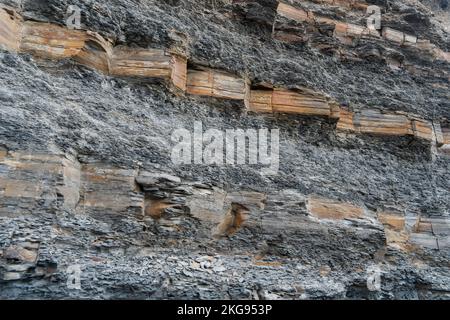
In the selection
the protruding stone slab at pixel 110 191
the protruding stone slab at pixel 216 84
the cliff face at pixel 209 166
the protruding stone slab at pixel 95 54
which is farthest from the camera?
the protruding stone slab at pixel 216 84

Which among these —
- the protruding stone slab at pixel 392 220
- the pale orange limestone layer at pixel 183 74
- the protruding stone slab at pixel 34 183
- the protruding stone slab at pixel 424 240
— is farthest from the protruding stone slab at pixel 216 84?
the protruding stone slab at pixel 424 240

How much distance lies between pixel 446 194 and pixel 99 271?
972cm

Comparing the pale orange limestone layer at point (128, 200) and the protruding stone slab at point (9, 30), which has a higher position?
the protruding stone slab at point (9, 30)

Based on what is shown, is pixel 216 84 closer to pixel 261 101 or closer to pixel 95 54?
pixel 261 101

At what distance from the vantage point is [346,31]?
14828mm

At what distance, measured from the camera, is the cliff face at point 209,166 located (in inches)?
303

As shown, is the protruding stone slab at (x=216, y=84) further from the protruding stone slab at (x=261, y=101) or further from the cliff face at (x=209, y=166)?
the protruding stone slab at (x=261, y=101)

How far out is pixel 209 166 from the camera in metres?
9.77

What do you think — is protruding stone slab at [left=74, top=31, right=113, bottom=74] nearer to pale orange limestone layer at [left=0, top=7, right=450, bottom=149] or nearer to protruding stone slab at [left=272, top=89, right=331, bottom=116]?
pale orange limestone layer at [left=0, top=7, right=450, bottom=149]

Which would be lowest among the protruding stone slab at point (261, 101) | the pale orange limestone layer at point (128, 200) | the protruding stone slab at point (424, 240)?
the protruding stone slab at point (424, 240)

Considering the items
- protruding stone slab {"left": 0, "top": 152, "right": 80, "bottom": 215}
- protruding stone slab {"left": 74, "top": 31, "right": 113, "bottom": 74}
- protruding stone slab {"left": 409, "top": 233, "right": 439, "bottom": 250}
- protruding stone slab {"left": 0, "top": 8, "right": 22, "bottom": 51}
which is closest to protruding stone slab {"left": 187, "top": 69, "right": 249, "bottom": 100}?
protruding stone slab {"left": 74, "top": 31, "right": 113, "bottom": 74}

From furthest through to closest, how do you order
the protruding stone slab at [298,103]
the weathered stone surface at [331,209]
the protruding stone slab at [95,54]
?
the protruding stone slab at [298,103] → the weathered stone surface at [331,209] → the protruding stone slab at [95,54]

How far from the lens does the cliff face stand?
771 centimetres
